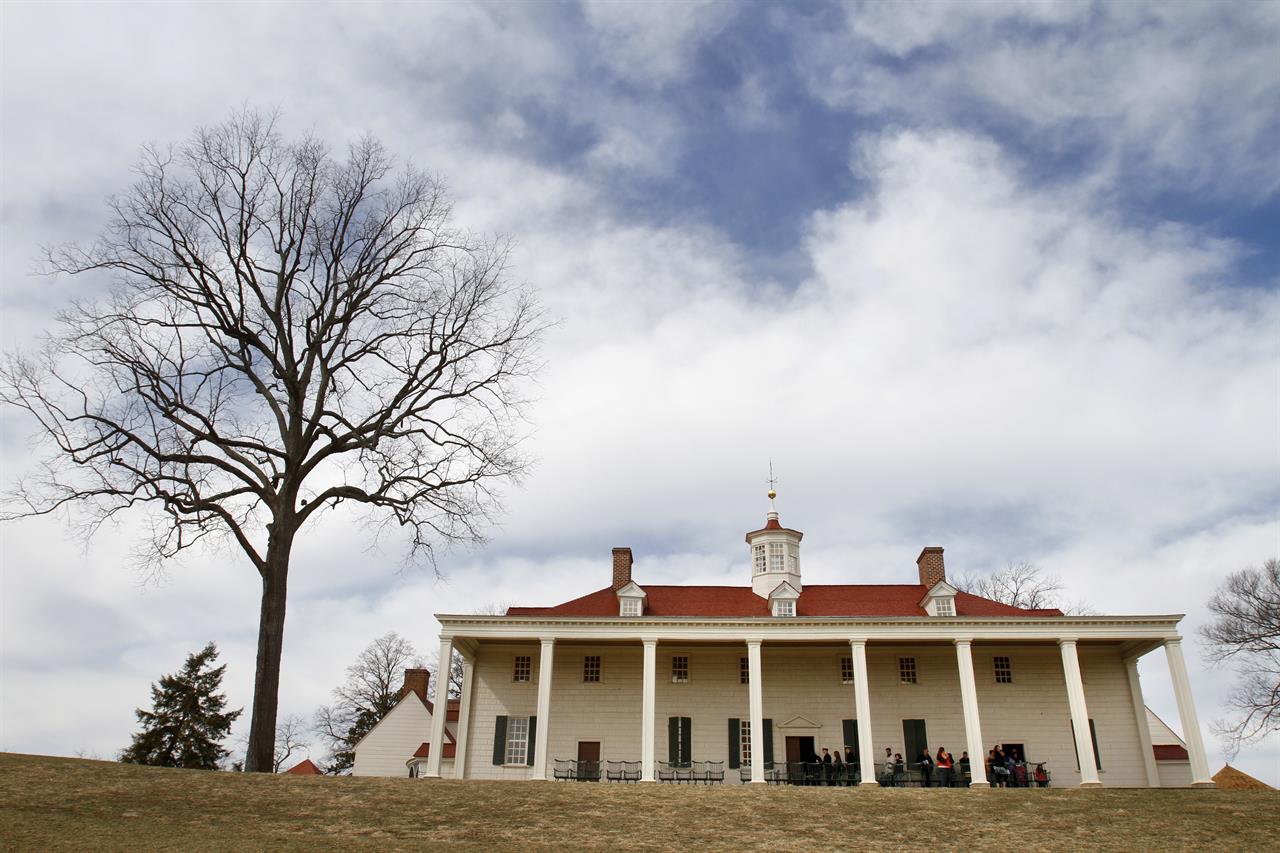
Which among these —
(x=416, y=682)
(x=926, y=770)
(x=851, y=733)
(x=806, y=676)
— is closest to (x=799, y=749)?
(x=851, y=733)

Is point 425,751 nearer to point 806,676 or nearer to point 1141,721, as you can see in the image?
point 806,676

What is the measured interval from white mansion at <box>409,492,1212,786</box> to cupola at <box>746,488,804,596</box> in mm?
1946

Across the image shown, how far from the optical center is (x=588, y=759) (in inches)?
1207

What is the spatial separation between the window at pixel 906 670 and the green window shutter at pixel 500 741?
13.4 m

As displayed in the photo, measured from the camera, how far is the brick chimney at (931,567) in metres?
34.2

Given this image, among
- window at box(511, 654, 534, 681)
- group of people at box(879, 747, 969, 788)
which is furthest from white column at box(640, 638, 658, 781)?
group of people at box(879, 747, 969, 788)

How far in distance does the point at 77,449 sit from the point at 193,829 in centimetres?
1111

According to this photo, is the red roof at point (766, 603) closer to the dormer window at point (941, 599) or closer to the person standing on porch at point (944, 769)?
the dormer window at point (941, 599)

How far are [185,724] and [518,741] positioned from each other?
17.7 meters

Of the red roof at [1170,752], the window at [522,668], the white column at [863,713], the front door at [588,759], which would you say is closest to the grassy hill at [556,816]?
the white column at [863,713]

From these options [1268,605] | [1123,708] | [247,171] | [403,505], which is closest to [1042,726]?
[1123,708]

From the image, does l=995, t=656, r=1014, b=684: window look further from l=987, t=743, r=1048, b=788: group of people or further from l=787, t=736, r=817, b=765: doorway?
l=787, t=736, r=817, b=765: doorway

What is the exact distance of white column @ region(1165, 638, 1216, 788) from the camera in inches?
1027

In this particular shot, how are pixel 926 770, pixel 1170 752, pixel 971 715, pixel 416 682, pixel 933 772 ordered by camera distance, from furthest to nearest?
pixel 416 682, pixel 1170 752, pixel 971 715, pixel 926 770, pixel 933 772
